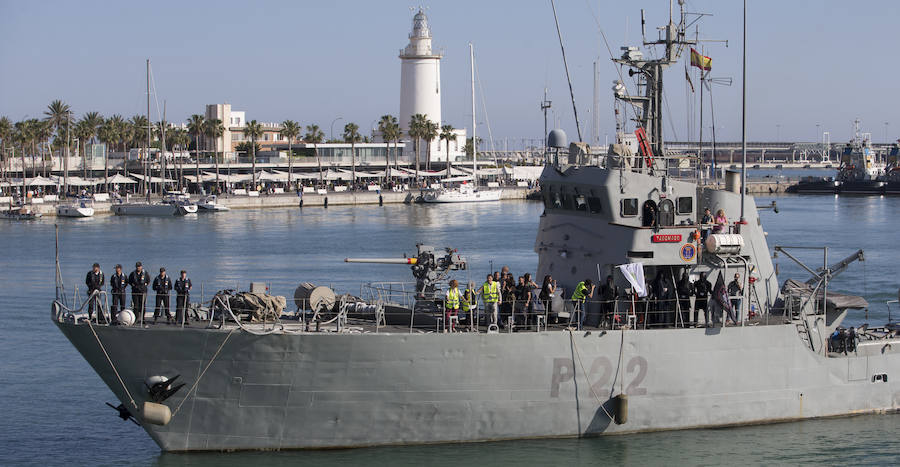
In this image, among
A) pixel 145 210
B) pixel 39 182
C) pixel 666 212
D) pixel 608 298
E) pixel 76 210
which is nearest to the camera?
pixel 608 298

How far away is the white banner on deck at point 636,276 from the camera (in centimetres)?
1680

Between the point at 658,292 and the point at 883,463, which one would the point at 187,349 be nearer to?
the point at 658,292

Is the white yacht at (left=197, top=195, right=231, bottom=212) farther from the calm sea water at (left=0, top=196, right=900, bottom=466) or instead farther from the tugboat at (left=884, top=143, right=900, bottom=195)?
the tugboat at (left=884, top=143, right=900, bottom=195)

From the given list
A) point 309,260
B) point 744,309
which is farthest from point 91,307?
point 309,260

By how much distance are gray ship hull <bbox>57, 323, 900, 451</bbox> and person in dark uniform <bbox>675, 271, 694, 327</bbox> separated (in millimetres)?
673

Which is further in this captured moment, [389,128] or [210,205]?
[389,128]

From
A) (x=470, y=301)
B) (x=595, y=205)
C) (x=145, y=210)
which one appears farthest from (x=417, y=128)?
(x=470, y=301)

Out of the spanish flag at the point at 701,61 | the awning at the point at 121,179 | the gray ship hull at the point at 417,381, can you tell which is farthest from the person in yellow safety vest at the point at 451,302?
the awning at the point at 121,179

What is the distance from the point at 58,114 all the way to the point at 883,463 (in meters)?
86.6

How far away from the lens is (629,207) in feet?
57.1

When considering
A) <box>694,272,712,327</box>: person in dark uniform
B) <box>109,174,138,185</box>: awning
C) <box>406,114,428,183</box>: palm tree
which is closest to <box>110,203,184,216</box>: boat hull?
<box>109,174,138,185</box>: awning

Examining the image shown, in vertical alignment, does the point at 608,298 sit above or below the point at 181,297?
below

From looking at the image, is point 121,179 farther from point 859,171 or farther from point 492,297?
point 859,171

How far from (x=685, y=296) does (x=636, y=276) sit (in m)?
1.17
